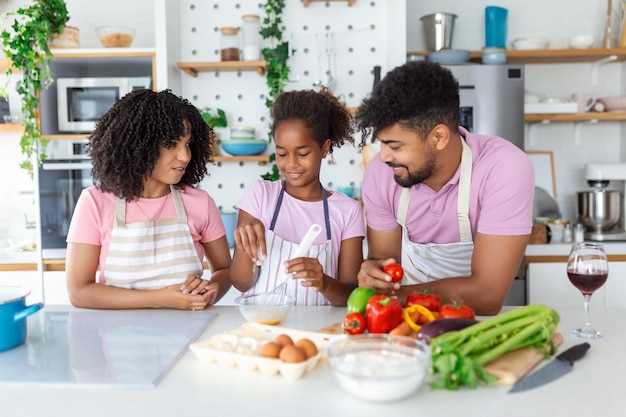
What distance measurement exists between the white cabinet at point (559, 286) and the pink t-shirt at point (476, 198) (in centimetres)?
139

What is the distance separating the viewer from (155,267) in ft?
5.47

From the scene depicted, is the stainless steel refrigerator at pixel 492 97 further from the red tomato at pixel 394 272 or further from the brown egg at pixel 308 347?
the brown egg at pixel 308 347

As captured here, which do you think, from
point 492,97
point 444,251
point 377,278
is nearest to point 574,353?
point 377,278

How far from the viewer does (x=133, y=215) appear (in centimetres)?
171

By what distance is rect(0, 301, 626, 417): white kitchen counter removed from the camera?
35.2 inches

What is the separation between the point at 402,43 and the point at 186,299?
211 cm

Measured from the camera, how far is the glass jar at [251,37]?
10.6ft

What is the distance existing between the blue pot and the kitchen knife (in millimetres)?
946

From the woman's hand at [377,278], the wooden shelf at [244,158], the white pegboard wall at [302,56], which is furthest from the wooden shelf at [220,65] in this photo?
the woman's hand at [377,278]

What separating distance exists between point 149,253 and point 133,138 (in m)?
0.33

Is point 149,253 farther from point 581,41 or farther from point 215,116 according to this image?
point 581,41

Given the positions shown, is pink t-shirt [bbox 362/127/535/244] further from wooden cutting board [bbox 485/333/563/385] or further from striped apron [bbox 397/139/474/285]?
wooden cutting board [bbox 485/333/563/385]

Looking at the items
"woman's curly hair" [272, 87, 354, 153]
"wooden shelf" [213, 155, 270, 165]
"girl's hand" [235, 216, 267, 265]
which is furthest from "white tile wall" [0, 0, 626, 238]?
"girl's hand" [235, 216, 267, 265]

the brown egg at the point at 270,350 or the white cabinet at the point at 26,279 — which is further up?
the brown egg at the point at 270,350
